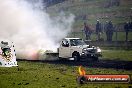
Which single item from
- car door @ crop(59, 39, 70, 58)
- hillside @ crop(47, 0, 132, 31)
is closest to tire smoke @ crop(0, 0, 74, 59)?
car door @ crop(59, 39, 70, 58)

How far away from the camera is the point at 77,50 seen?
102 ft

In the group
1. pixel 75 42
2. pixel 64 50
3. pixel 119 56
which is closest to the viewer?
pixel 75 42

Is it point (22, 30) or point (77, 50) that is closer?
point (77, 50)

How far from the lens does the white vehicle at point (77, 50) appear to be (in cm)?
3075

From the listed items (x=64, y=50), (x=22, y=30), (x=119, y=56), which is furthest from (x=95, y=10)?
(x=64, y=50)

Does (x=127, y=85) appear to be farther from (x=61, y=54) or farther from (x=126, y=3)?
(x=126, y=3)

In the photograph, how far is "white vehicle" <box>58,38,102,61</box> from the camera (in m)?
30.8

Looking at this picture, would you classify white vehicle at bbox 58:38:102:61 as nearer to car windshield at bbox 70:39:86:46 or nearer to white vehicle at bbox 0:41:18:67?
car windshield at bbox 70:39:86:46

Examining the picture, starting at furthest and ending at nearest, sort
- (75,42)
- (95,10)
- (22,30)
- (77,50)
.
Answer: (95,10) < (22,30) < (75,42) < (77,50)

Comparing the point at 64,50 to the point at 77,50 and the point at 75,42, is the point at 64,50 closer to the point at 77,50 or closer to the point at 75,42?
the point at 75,42

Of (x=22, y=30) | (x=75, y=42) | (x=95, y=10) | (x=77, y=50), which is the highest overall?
(x=95, y=10)

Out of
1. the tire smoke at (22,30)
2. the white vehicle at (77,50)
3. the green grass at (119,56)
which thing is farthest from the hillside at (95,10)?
the white vehicle at (77,50)

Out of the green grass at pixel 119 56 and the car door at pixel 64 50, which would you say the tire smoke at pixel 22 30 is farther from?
the green grass at pixel 119 56

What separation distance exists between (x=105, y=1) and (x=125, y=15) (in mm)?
15278
